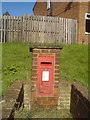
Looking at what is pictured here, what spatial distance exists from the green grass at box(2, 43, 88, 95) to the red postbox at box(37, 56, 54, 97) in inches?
39.6

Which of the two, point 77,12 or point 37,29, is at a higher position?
point 77,12

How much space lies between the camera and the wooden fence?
1161 centimetres

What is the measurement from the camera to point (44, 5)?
20.7 m

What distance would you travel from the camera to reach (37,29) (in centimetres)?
1224

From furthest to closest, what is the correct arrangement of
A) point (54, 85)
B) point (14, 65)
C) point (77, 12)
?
point (77, 12) → point (14, 65) → point (54, 85)

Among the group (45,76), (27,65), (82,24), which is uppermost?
(82,24)

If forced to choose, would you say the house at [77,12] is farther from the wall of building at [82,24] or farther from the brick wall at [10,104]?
the brick wall at [10,104]

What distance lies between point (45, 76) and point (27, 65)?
8.38 feet

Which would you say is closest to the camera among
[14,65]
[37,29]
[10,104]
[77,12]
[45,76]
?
[10,104]

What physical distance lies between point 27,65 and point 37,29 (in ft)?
20.2

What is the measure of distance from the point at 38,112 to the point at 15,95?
1.01 metres

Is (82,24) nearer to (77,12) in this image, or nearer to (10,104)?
(77,12)

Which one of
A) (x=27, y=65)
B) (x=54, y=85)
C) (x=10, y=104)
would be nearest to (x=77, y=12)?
(x=27, y=65)

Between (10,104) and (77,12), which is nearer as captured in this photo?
(10,104)
